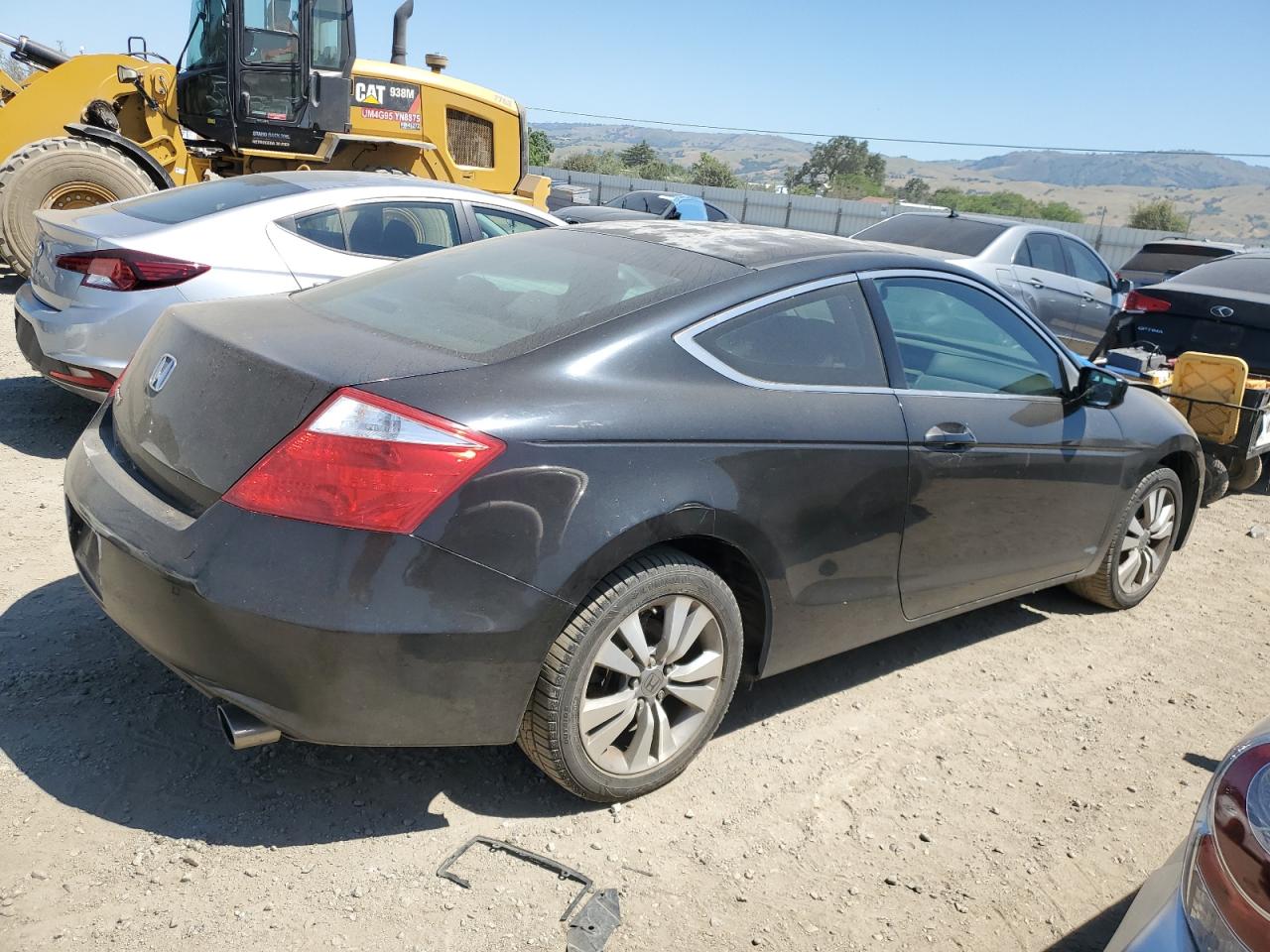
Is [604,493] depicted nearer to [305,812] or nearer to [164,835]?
[305,812]

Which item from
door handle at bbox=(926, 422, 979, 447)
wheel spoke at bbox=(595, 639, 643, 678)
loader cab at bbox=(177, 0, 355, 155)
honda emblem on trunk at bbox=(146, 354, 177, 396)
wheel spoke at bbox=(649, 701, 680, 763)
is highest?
loader cab at bbox=(177, 0, 355, 155)

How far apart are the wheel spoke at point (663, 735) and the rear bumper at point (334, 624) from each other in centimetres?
47

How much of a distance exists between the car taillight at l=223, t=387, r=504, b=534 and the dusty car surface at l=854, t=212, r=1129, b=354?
7.50 m

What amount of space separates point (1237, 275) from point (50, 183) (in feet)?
32.0

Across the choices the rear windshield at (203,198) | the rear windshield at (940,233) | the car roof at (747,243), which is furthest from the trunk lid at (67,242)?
the rear windshield at (940,233)

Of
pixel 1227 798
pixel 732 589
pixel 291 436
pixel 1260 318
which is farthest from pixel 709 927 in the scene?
pixel 1260 318

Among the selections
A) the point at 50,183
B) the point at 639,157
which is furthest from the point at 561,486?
the point at 639,157

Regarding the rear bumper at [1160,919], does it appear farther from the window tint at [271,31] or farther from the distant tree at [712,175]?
the distant tree at [712,175]

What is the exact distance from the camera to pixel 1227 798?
181cm

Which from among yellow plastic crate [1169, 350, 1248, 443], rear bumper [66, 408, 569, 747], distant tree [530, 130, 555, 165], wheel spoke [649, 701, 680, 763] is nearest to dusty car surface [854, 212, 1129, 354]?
yellow plastic crate [1169, 350, 1248, 443]

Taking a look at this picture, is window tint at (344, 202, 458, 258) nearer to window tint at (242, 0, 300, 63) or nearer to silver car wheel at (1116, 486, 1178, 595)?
silver car wheel at (1116, 486, 1178, 595)

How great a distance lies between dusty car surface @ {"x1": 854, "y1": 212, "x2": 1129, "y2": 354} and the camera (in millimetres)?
9562

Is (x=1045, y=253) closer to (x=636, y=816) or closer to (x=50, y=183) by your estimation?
(x=636, y=816)

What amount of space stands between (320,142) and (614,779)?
929 cm
